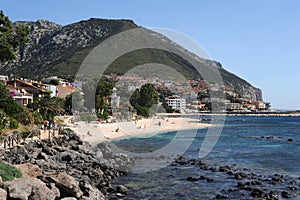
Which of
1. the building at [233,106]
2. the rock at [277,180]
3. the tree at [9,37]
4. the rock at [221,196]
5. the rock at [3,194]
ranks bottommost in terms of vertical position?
the rock at [221,196]

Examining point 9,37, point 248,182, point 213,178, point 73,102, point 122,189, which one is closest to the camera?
point 122,189

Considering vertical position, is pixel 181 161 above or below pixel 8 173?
below

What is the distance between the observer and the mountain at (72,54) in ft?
462

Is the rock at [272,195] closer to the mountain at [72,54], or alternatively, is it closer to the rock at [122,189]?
the rock at [122,189]

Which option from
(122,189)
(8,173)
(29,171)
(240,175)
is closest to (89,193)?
(29,171)

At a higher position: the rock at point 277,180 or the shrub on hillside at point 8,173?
the shrub on hillside at point 8,173

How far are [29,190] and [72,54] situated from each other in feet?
480

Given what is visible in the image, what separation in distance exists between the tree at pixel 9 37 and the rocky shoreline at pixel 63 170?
6256 mm

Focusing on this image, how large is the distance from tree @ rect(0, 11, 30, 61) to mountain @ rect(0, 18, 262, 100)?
98565mm

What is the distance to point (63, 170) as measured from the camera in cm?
1695

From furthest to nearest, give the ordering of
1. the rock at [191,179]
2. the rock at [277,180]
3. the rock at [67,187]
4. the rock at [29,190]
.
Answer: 1. the rock at [191,179]
2. the rock at [277,180]
3. the rock at [67,187]
4. the rock at [29,190]

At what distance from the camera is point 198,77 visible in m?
176

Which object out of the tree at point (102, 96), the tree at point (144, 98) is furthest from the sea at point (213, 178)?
the tree at point (144, 98)

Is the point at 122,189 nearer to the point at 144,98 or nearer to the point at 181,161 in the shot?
the point at 181,161
